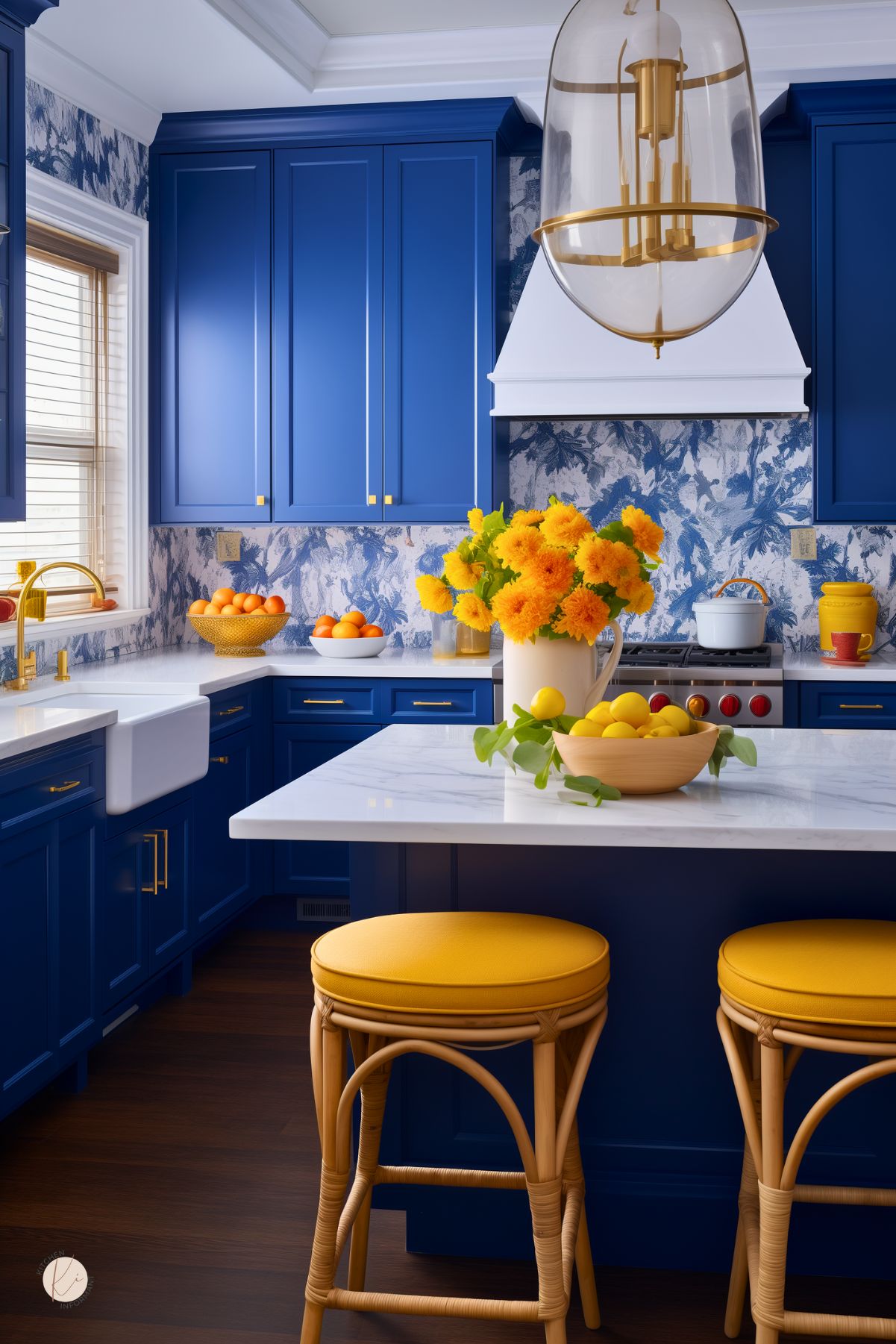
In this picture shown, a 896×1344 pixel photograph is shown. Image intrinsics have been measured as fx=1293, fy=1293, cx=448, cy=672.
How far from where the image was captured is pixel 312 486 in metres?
4.72

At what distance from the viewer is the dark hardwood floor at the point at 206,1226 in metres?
2.13

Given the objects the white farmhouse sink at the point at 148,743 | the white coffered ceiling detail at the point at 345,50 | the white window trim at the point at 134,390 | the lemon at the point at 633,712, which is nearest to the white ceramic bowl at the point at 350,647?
the white window trim at the point at 134,390

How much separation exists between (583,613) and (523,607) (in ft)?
0.36

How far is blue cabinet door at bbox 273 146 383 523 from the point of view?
15.2 ft

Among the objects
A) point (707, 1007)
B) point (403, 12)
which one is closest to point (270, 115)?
point (403, 12)

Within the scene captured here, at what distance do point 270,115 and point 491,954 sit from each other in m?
3.72

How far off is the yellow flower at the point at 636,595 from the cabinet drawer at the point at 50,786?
52.7 inches

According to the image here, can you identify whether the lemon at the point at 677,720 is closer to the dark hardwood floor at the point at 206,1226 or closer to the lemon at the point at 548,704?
the lemon at the point at 548,704

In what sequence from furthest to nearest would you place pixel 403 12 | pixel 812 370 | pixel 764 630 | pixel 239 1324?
pixel 764 630
pixel 812 370
pixel 403 12
pixel 239 1324

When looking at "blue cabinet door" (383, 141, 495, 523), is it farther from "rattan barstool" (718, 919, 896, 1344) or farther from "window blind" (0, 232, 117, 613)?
"rattan barstool" (718, 919, 896, 1344)

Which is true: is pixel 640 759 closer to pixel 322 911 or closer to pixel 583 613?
pixel 583 613

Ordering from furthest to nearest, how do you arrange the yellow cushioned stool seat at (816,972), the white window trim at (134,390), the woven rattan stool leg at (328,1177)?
the white window trim at (134,390) < the woven rattan stool leg at (328,1177) < the yellow cushioned stool seat at (816,972)

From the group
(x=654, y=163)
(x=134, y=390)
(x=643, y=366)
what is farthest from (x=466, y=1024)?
(x=134, y=390)

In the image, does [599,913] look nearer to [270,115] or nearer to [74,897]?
[74,897]
